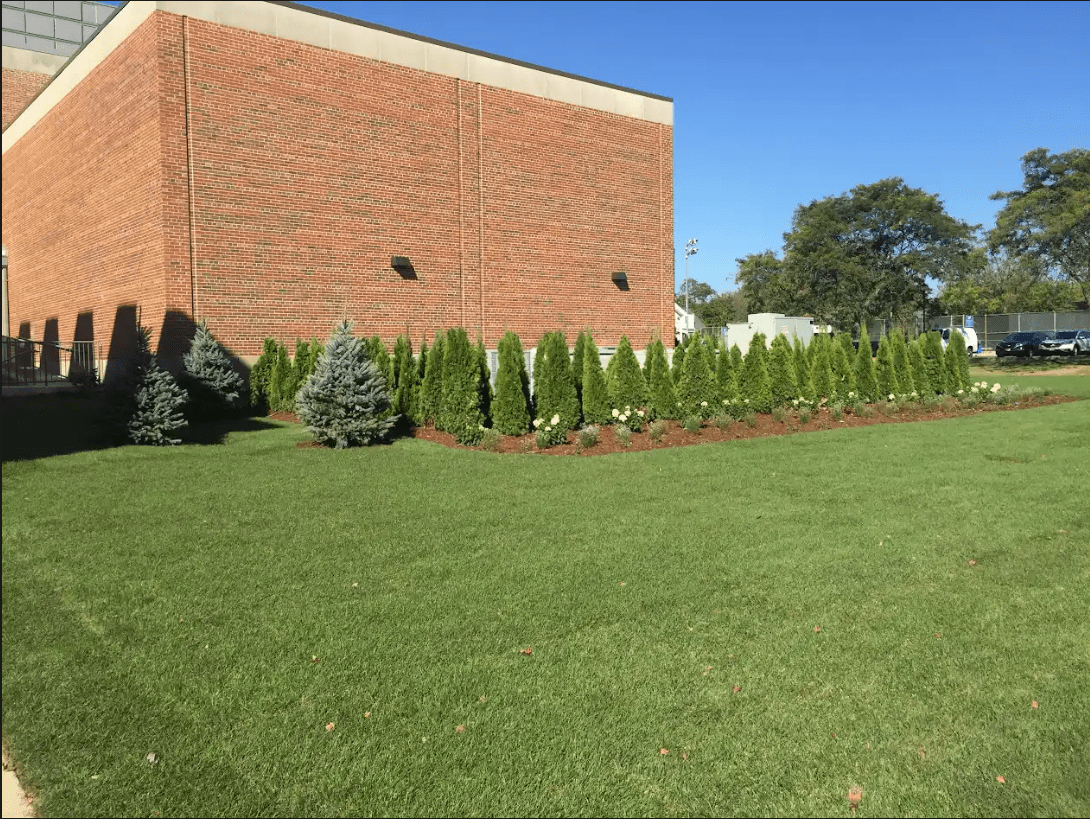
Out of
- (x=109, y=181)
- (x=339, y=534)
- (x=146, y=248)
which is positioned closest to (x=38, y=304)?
(x=109, y=181)

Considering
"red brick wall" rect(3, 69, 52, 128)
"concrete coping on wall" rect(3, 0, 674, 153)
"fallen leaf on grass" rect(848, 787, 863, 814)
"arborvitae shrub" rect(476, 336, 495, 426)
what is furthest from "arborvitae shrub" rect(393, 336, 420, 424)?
"red brick wall" rect(3, 69, 52, 128)

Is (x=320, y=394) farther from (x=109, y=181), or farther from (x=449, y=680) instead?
(x=109, y=181)

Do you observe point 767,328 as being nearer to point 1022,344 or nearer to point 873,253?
point 1022,344

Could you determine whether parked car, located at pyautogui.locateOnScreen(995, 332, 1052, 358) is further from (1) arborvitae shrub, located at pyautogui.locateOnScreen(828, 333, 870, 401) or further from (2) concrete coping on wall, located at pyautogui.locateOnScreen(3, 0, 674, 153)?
(1) arborvitae shrub, located at pyautogui.locateOnScreen(828, 333, 870, 401)

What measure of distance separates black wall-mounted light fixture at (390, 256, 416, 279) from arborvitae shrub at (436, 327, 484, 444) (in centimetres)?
642

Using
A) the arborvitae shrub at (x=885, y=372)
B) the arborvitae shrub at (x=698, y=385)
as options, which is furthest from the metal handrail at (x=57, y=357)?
the arborvitae shrub at (x=885, y=372)

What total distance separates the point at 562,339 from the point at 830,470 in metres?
4.61

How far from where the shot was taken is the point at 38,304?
68.3ft

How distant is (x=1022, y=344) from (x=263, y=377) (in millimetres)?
38127

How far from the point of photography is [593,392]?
11.5 m

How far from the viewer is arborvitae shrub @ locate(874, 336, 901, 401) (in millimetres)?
14930

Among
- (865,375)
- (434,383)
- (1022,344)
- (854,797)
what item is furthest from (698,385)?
(1022,344)

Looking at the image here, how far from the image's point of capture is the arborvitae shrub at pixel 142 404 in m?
7.98

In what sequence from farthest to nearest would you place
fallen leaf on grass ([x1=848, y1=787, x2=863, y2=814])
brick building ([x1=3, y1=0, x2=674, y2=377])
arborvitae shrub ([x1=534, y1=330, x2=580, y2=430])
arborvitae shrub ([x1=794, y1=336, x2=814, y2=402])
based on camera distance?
brick building ([x1=3, y1=0, x2=674, y2=377]), arborvitae shrub ([x1=794, y1=336, x2=814, y2=402]), arborvitae shrub ([x1=534, y1=330, x2=580, y2=430]), fallen leaf on grass ([x1=848, y1=787, x2=863, y2=814])
